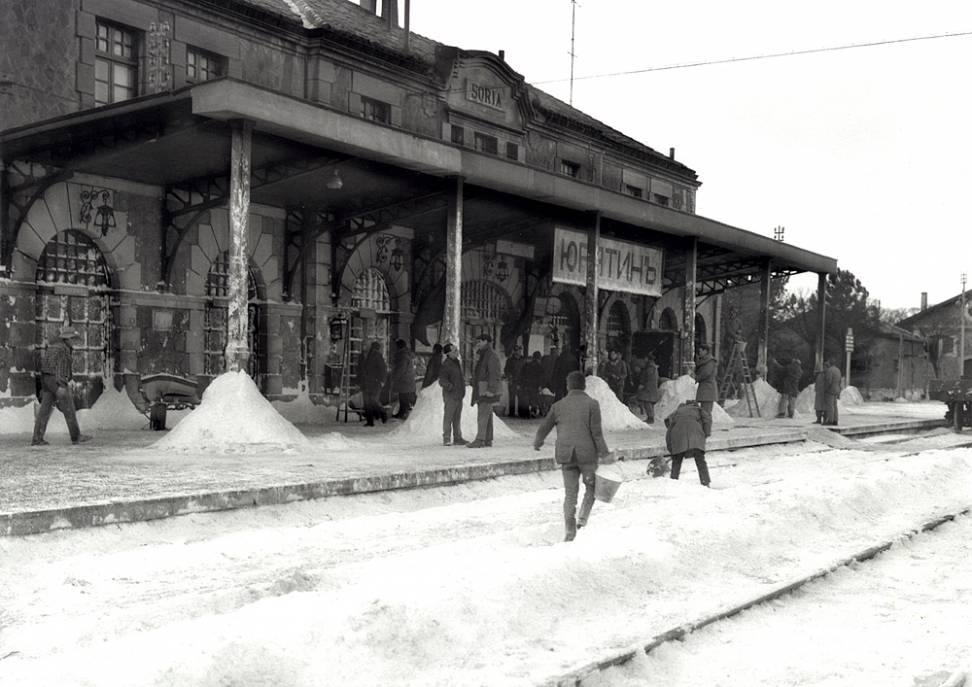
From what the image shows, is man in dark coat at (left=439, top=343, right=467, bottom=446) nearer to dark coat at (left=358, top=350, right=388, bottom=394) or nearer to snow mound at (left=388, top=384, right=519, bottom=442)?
snow mound at (left=388, top=384, right=519, bottom=442)

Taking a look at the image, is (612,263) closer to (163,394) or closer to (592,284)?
(592,284)

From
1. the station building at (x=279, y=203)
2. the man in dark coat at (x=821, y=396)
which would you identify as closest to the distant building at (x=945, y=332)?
the man in dark coat at (x=821, y=396)

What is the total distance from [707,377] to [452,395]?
16.0 feet

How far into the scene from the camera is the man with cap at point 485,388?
46.0 ft

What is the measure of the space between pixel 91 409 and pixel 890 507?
37.5ft

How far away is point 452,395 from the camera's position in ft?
48.1

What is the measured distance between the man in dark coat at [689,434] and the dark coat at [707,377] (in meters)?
4.87

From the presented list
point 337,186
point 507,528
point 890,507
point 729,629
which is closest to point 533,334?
point 337,186

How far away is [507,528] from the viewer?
30.5ft

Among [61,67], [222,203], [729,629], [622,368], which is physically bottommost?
[729,629]

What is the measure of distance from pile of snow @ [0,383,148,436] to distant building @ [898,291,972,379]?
54893 mm

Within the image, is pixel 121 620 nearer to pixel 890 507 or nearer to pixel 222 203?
pixel 890 507

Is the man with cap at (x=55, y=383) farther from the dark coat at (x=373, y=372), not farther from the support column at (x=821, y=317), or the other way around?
the support column at (x=821, y=317)

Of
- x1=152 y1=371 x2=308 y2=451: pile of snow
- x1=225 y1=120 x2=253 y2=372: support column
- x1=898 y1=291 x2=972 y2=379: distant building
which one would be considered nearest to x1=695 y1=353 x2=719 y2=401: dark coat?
x1=152 y1=371 x2=308 y2=451: pile of snow
